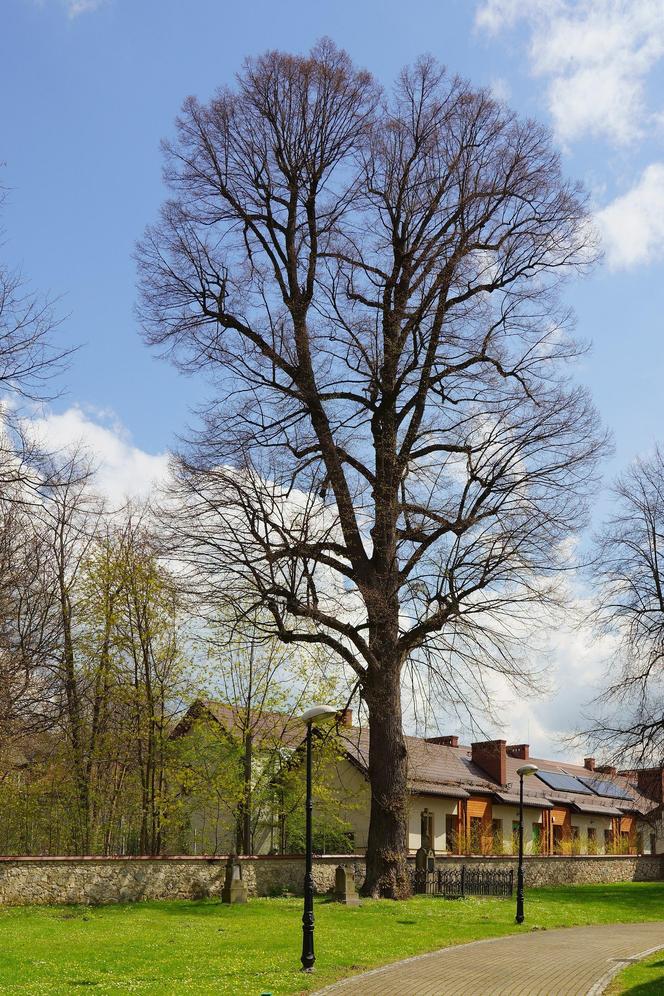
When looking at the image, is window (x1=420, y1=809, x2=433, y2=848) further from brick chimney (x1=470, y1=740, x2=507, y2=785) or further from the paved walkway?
the paved walkway

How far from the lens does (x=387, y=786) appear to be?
2362 centimetres

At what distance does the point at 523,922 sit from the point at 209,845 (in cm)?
1206

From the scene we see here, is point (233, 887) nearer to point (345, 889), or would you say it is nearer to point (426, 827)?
point (345, 889)

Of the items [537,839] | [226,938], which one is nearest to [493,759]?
[537,839]

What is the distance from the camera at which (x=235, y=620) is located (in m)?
22.4

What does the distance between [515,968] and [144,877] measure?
1084cm

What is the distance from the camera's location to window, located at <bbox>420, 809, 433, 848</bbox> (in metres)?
42.4

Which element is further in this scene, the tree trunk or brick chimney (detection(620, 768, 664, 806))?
brick chimney (detection(620, 768, 664, 806))

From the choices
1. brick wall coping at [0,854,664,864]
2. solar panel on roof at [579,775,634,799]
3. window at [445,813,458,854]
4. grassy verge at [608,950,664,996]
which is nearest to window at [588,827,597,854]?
solar panel on roof at [579,775,634,799]

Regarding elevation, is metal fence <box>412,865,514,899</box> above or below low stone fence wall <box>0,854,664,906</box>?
below

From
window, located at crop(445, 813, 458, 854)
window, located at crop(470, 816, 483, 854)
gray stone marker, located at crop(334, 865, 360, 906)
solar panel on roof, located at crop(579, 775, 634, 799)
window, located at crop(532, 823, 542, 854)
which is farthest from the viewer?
solar panel on roof, located at crop(579, 775, 634, 799)

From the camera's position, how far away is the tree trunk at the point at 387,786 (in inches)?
920

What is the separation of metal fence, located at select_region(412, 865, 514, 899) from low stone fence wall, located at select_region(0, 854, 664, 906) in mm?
931

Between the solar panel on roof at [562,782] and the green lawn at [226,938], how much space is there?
29.4 m
